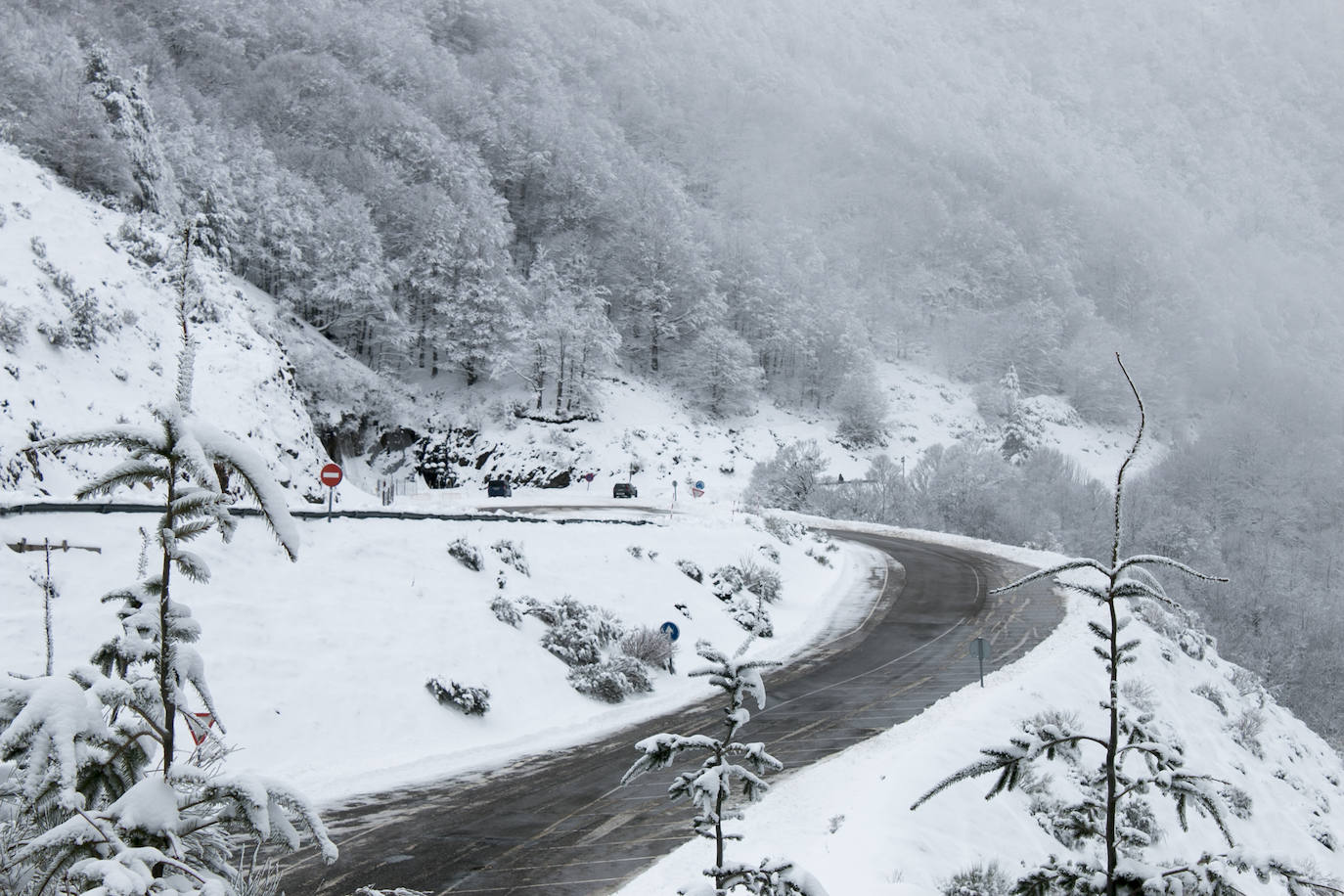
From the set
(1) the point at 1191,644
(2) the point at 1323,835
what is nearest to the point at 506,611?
(2) the point at 1323,835

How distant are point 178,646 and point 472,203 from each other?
6087 centimetres

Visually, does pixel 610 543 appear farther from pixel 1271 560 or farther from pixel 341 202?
pixel 1271 560

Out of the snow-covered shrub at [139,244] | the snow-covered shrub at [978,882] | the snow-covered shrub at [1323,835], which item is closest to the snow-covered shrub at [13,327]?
the snow-covered shrub at [139,244]

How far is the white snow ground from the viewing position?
989 centimetres

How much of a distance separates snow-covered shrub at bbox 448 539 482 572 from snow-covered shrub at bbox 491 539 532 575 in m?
1.10

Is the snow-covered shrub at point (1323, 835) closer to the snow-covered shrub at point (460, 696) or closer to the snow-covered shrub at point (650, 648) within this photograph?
the snow-covered shrub at point (650, 648)

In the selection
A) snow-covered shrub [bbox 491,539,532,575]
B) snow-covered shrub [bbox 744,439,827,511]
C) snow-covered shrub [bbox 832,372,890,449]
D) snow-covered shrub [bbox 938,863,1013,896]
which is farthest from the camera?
snow-covered shrub [bbox 832,372,890,449]

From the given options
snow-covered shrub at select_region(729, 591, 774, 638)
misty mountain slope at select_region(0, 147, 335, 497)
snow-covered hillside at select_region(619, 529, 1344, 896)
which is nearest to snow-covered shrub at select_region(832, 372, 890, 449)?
snow-covered shrub at select_region(729, 591, 774, 638)

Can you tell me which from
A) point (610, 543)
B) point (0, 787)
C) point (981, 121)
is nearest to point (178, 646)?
point (0, 787)

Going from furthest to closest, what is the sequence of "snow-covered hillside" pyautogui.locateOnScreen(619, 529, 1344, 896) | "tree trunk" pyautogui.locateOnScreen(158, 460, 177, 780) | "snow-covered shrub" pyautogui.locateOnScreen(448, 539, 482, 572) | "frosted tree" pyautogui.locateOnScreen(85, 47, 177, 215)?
"frosted tree" pyautogui.locateOnScreen(85, 47, 177, 215), "snow-covered shrub" pyautogui.locateOnScreen(448, 539, 482, 572), "snow-covered hillside" pyautogui.locateOnScreen(619, 529, 1344, 896), "tree trunk" pyautogui.locateOnScreen(158, 460, 177, 780)

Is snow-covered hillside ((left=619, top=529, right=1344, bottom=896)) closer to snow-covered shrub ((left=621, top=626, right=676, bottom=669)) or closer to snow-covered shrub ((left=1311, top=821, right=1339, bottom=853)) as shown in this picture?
snow-covered shrub ((left=1311, top=821, right=1339, bottom=853))

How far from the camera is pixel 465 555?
54.7 feet

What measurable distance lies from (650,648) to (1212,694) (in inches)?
505

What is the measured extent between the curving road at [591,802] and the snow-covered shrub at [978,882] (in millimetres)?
2801
